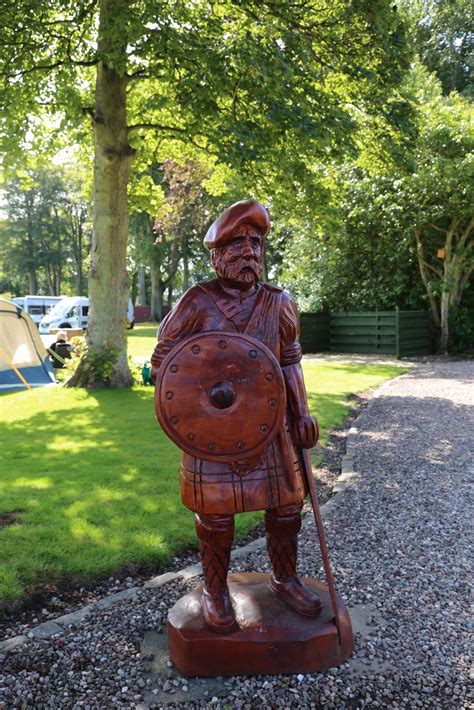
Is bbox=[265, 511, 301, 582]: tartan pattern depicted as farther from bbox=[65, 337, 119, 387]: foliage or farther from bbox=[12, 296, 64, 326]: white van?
bbox=[12, 296, 64, 326]: white van

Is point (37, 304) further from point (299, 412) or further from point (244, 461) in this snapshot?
point (244, 461)

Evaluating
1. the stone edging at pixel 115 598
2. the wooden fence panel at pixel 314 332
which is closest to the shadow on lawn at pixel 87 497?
the stone edging at pixel 115 598

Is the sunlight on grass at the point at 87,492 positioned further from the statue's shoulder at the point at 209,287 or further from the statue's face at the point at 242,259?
the statue's face at the point at 242,259

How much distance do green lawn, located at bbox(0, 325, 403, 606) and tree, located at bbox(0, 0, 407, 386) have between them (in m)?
2.37

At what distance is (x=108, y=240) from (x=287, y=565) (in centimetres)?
820

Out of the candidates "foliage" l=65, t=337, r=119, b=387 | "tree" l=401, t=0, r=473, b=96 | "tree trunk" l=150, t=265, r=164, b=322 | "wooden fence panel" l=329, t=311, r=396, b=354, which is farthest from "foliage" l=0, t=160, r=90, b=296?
"foliage" l=65, t=337, r=119, b=387

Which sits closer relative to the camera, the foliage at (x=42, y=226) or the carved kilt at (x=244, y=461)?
the carved kilt at (x=244, y=461)

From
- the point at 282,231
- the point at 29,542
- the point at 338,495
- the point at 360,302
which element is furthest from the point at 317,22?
the point at 282,231

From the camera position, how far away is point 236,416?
2209 millimetres

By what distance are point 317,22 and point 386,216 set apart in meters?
8.77

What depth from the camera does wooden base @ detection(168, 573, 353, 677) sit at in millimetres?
2412

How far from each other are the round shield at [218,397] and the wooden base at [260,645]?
86 cm

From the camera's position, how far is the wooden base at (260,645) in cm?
241

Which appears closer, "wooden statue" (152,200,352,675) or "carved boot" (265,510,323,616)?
"wooden statue" (152,200,352,675)
